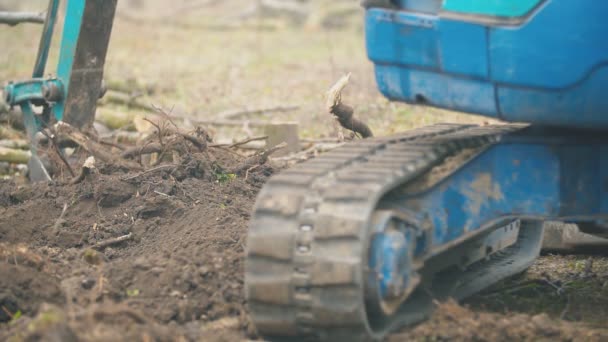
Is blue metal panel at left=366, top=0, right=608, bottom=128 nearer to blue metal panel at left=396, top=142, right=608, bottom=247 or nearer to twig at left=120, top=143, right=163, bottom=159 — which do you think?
blue metal panel at left=396, top=142, right=608, bottom=247

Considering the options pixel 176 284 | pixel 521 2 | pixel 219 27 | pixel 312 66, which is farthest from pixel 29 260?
pixel 219 27

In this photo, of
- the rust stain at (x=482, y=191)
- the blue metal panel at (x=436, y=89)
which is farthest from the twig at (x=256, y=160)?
the rust stain at (x=482, y=191)

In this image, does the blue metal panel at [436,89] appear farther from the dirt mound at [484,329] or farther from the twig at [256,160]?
the twig at [256,160]

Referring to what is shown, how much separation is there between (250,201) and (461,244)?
5.58 feet

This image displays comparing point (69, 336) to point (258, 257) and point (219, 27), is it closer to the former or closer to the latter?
point (258, 257)

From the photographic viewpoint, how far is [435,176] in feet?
14.2

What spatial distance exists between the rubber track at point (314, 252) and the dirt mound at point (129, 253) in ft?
1.53

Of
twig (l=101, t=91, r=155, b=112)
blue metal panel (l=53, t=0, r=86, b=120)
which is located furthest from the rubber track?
twig (l=101, t=91, r=155, b=112)

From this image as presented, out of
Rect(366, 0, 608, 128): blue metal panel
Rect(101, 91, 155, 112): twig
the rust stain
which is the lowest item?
Rect(101, 91, 155, 112): twig

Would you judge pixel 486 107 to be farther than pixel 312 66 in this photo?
No

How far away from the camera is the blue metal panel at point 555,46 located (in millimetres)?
3775

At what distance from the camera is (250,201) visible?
6.04 meters

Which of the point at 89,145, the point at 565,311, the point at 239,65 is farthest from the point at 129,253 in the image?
the point at 239,65

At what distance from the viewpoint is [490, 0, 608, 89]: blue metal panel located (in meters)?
3.78
